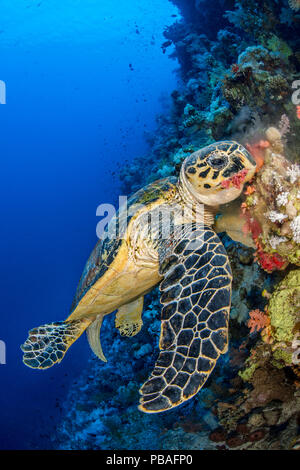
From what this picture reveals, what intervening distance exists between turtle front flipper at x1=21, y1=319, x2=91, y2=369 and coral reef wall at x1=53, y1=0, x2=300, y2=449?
178 cm

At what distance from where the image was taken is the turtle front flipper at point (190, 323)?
61.0 inches

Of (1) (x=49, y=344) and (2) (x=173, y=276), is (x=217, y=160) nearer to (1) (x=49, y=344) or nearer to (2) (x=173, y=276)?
(2) (x=173, y=276)

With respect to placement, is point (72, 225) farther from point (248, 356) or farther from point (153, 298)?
point (248, 356)

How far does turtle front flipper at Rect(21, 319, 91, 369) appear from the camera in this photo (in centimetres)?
329

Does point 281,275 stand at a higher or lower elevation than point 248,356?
higher

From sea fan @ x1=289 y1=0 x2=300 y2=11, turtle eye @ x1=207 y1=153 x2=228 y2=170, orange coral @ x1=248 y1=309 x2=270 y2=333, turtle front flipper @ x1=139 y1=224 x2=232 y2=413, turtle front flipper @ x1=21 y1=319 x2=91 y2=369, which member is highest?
sea fan @ x1=289 y1=0 x2=300 y2=11

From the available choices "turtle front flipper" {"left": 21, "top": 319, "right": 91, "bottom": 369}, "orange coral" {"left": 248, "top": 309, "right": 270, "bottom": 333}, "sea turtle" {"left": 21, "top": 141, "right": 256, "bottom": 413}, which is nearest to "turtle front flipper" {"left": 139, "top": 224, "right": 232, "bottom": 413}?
"sea turtle" {"left": 21, "top": 141, "right": 256, "bottom": 413}

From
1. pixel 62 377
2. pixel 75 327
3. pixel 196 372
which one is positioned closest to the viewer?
pixel 196 372

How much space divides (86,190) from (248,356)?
58.1 meters

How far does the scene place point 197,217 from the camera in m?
2.95

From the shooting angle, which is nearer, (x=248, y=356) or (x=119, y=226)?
(x=248, y=356)

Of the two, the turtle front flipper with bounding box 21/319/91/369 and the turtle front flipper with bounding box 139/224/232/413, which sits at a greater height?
the turtle front flipper with bounding box 139/224/232/413

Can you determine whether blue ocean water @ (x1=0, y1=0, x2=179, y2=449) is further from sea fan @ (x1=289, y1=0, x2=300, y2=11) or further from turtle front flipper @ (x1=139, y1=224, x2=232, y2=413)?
sea fan @ (x1=289, y1=0, x2=300, y2=11)

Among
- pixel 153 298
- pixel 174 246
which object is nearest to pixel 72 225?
pixel 153 298
